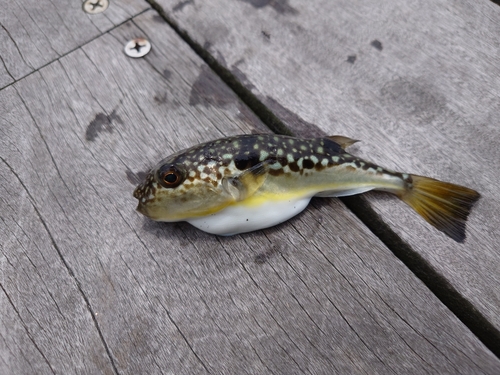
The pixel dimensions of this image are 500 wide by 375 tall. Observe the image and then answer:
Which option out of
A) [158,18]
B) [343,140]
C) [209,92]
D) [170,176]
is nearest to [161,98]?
[209,92]

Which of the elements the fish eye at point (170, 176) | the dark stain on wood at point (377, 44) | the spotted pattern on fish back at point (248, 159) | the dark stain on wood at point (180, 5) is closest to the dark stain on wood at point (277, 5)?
the dark stain on wood at point (180, 5)

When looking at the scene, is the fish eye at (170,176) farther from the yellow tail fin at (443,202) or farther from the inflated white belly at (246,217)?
the yellow tail fin at (443,202)

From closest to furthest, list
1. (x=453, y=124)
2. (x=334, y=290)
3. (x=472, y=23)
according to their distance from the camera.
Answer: (x=334, y=290)
(x=453, y=124)
(x=472, y=23)

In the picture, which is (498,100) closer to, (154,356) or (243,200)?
(243,200)

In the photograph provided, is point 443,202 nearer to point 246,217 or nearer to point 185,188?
point 246,217

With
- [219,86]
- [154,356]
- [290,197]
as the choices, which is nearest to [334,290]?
[290,197]

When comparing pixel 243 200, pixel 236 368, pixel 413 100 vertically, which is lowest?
pixel 236 368
